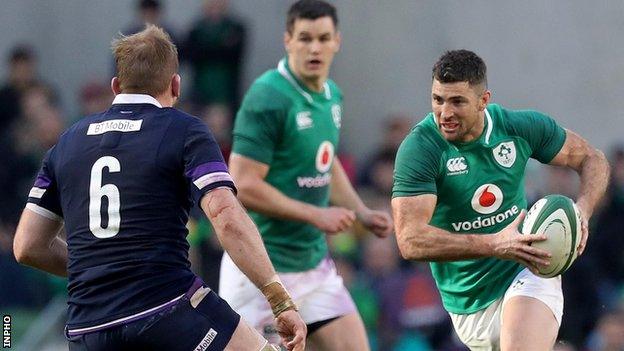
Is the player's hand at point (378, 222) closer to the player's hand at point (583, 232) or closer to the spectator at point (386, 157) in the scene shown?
the player's hand at point (583, 232)

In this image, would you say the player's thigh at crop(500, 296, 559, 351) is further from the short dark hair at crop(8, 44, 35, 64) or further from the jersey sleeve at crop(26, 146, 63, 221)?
the short dark hair at crop(8, 44, 35, 64)

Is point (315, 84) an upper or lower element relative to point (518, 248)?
upper

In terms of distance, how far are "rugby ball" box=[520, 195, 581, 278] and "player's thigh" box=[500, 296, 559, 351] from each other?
0.32 meters

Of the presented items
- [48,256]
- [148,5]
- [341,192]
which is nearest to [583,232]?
[341,192]

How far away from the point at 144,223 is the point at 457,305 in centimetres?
232

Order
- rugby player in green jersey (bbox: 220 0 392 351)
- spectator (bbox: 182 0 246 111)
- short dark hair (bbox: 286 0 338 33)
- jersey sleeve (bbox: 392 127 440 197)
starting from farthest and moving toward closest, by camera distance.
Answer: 1. spectator (bbox: 182 0 246 111)
2. short dark hair (bbox: 286 0 338 33)
3. rugby player in green jersey (bbox: 220 0 392 351)
4. jersey sleeve (bbox: 392 127 440 197)

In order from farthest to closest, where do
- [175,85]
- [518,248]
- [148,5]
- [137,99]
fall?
[148,5] < [518,248] < [175,85] < [137,99]

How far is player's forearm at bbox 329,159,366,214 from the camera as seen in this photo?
9109 millimetres

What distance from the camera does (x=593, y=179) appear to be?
7660 millimetres

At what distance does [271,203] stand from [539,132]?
1.77 metres

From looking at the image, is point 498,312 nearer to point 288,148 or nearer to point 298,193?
point 298,193

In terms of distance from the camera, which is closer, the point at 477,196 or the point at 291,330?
the point at 291,330

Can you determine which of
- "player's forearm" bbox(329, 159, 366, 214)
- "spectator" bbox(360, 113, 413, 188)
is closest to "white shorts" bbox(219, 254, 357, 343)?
"player's forearm" bbox(329, 159, 366, 214)

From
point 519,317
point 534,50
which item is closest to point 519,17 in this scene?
point 534,50
